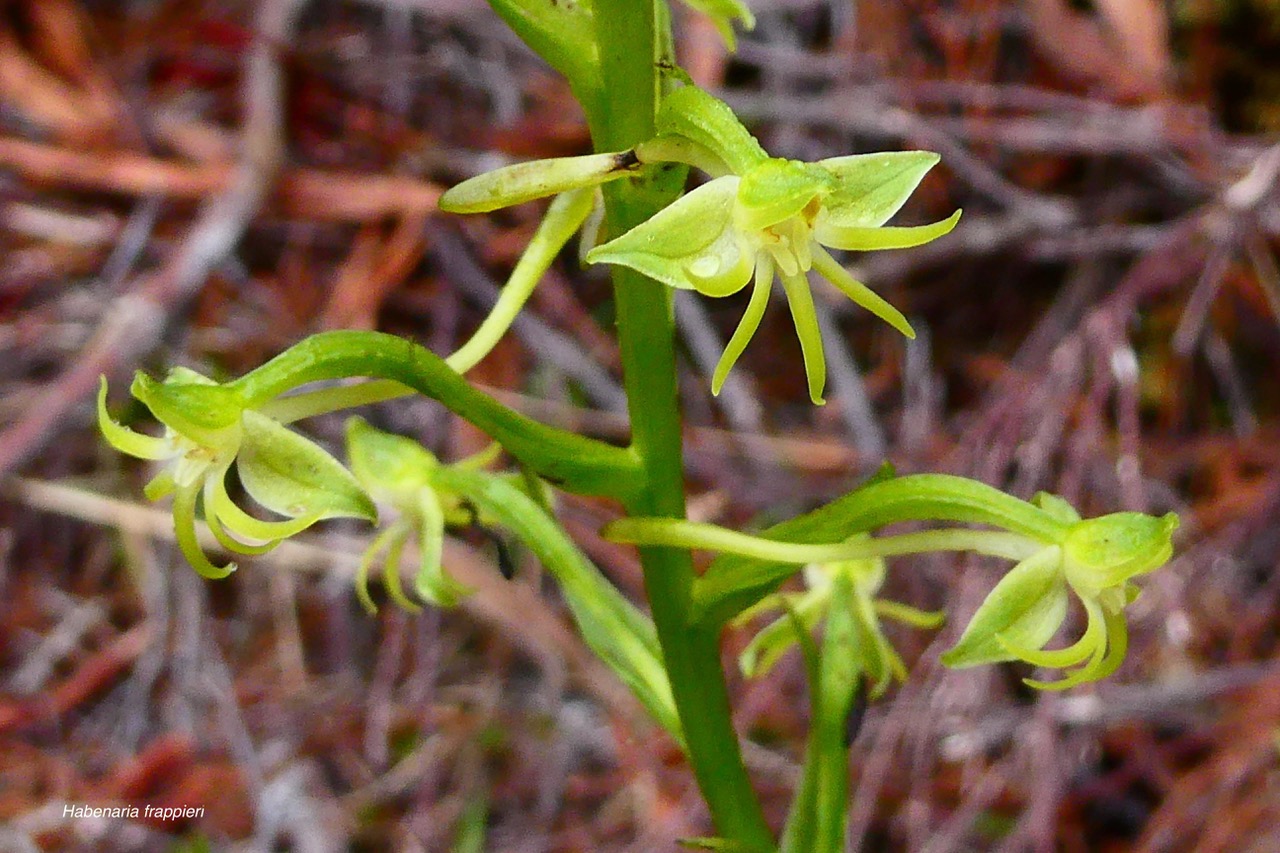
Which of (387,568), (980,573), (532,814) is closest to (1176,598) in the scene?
(980,573)

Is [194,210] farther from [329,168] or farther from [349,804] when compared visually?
[349,804]

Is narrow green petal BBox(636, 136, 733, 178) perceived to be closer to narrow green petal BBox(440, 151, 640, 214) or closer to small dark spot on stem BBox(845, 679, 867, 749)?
narrow green petal BBox(440, 151, 640, 214)

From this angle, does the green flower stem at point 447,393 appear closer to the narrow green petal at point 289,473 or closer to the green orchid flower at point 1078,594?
the narrow green petal at point 289,473

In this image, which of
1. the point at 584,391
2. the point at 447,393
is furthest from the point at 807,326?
the point at 584,391

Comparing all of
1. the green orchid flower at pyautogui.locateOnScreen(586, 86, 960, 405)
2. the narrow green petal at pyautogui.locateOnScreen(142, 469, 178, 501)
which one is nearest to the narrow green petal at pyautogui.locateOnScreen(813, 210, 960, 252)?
the green orchid flower at pyautogui.locateOnScreen(586, 86, 960, 405)

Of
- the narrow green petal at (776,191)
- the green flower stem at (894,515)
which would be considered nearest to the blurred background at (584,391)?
the green flower stem at (894,515)

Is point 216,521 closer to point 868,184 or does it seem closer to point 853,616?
point 868,184
